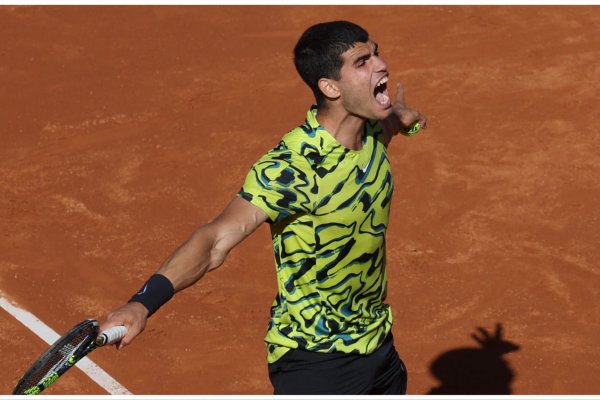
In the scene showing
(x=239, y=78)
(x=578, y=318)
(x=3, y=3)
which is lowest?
(x=578, y=318)

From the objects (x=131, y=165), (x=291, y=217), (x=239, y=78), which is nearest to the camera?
(x=291, y=217)

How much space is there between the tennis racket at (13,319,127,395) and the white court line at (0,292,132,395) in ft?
14.2

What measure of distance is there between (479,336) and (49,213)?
512 centimetres

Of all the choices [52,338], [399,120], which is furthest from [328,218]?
[52,338]

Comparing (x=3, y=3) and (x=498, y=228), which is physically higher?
(x=3, y=3)

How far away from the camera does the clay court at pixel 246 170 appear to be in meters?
11.6

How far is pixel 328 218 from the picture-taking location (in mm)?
7680

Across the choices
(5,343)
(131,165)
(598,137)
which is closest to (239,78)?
(131,165)

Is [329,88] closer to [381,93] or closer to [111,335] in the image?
[381,93]

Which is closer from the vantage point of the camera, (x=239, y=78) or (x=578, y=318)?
(x=578, y=318)

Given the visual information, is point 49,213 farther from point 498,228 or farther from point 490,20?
point 490,20

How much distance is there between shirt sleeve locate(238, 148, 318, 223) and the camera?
24.1ft

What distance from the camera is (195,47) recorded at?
57.6 ft

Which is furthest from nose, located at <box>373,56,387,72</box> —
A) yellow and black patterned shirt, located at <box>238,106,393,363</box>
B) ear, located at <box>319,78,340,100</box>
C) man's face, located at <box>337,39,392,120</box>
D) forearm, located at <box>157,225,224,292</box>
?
forearm, located at <box>157,225,224,292</box>
